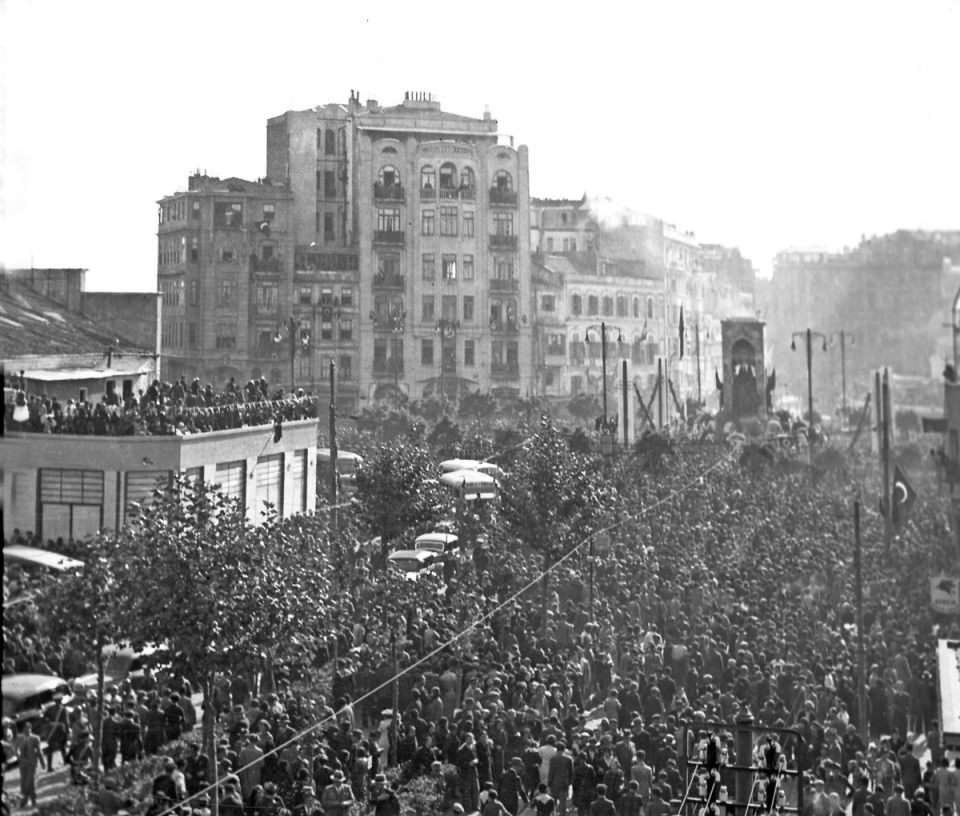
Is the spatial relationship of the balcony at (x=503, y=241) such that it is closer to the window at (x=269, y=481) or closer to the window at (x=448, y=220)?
the window at (x=448, y=220)

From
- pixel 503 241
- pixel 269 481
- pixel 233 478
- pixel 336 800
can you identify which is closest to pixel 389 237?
pixel 503 241

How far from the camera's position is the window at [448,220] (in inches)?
1833

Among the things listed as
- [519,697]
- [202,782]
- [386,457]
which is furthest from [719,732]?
[386,457]

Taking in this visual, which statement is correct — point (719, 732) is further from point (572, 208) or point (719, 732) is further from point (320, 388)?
point (572, 208)

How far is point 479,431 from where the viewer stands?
35.5 meters

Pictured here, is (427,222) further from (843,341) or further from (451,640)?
(451,640)

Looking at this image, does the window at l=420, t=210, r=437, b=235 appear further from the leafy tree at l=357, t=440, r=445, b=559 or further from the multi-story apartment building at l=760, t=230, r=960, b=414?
the leafy tree at l=357, t=440, r=445, b=559

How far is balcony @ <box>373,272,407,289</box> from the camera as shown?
1754 inches

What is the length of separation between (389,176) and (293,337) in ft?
30.2

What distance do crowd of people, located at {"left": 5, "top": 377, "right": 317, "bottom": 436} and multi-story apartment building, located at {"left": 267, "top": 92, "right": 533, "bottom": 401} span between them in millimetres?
22573

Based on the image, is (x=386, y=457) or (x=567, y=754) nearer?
(x=567, y=754)

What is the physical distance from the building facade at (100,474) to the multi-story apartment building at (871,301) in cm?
860

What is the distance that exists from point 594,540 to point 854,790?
10371mm

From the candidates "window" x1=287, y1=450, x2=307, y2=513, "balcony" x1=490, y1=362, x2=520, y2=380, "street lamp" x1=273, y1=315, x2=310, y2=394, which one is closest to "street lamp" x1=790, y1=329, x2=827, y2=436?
"window" x1=287, y1=450, x2=307, y2=513
